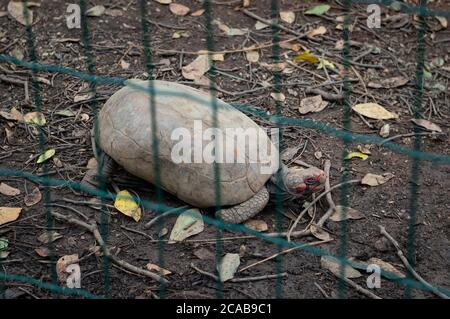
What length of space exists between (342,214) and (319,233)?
0.16m

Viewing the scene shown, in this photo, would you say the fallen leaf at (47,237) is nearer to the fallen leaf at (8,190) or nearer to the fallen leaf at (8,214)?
the fallen leaf at (8,214)

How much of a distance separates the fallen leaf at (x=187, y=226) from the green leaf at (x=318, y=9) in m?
1.91

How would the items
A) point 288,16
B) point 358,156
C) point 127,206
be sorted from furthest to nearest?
point 288,16
point 358,156
point 127,206

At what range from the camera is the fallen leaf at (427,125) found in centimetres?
392

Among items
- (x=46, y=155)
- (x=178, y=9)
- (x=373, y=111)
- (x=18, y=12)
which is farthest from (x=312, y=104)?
(x=18, y=12)

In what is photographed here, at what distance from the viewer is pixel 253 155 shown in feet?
11.0

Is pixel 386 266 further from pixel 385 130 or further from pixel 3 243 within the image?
pixel 3 243

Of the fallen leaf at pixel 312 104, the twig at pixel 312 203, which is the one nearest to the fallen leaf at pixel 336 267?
the twig at pixel 312 203

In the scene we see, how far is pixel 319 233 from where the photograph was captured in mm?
3254

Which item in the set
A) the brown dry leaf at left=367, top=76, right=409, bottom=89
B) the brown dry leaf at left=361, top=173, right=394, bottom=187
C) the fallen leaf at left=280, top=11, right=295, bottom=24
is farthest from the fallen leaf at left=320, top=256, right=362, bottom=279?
the fallen leaf at left=280, top=11, right=295, bottom=24

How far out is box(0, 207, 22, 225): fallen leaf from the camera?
128 inches

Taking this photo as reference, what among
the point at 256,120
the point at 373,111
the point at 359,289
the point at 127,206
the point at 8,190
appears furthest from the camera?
the point at 373,111

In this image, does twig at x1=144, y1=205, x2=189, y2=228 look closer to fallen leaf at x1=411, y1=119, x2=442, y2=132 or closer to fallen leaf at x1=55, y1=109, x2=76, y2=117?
fallen leaf at x1=55, y1=109, x2=76, y2=117
